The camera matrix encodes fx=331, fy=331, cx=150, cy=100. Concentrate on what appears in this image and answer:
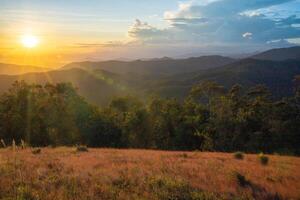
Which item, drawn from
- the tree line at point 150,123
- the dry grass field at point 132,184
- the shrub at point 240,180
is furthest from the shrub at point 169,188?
the tree line at point 150,123

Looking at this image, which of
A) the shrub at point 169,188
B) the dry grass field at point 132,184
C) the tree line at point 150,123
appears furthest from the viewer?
the tree line at point 150,123

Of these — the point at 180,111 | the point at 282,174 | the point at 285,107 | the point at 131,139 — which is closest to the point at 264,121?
the point at 285,107

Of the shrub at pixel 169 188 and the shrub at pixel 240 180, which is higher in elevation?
the shrub at pixel 169 188

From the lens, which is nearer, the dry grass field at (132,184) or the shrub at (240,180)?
the dry grass field at (132,184)

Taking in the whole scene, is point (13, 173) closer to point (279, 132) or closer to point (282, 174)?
point (282, 174)

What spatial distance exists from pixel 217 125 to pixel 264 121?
8.71 metres

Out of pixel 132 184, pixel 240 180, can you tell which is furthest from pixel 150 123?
pixel 132 184

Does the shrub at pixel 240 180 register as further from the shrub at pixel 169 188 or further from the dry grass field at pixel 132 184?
→ the shrub at pixel 169 188

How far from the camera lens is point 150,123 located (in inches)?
2270

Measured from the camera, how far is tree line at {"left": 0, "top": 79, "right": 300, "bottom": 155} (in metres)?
48.3

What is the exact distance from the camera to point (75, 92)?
186ft

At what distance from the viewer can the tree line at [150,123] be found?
48281 mm

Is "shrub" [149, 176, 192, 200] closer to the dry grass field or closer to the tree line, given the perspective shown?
the dry grass field

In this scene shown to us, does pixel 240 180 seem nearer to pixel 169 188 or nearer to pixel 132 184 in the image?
pixel 169 188
